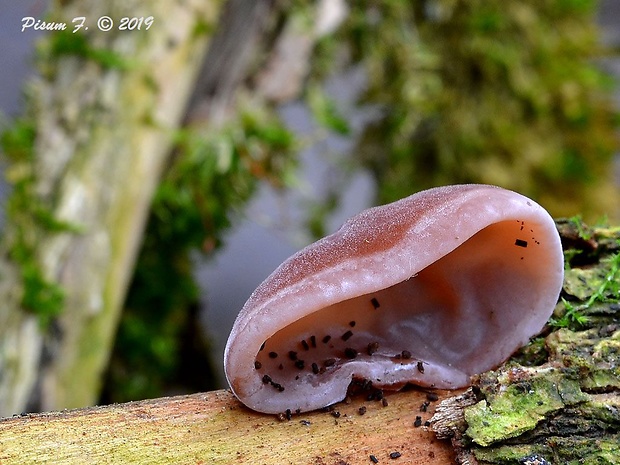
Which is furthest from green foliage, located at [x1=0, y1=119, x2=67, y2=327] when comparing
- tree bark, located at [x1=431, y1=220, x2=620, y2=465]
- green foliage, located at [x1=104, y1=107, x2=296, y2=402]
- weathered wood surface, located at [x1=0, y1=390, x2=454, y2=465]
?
tree bark, located at [x1=431, y1=220, x2=620, y2=465]

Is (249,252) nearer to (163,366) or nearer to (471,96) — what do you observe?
(163,366)

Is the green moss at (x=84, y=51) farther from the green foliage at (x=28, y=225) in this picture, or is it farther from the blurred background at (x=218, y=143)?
the green foliage at (x=28, y=225)

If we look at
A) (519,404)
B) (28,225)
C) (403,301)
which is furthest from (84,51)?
(519,404)

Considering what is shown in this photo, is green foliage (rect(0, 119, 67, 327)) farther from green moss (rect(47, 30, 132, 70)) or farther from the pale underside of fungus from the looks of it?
the pale underside of fungus

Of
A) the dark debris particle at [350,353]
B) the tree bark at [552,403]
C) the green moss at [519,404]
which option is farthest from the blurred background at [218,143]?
the dark debris particle at [350,353]

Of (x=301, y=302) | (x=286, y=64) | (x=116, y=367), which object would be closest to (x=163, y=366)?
(x=116, y=367)

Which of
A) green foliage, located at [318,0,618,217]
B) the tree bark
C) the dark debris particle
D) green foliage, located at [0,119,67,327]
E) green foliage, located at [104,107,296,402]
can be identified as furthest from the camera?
green foliage, located at [318,0,618,217]

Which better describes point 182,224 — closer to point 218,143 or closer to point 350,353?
point 218,143
